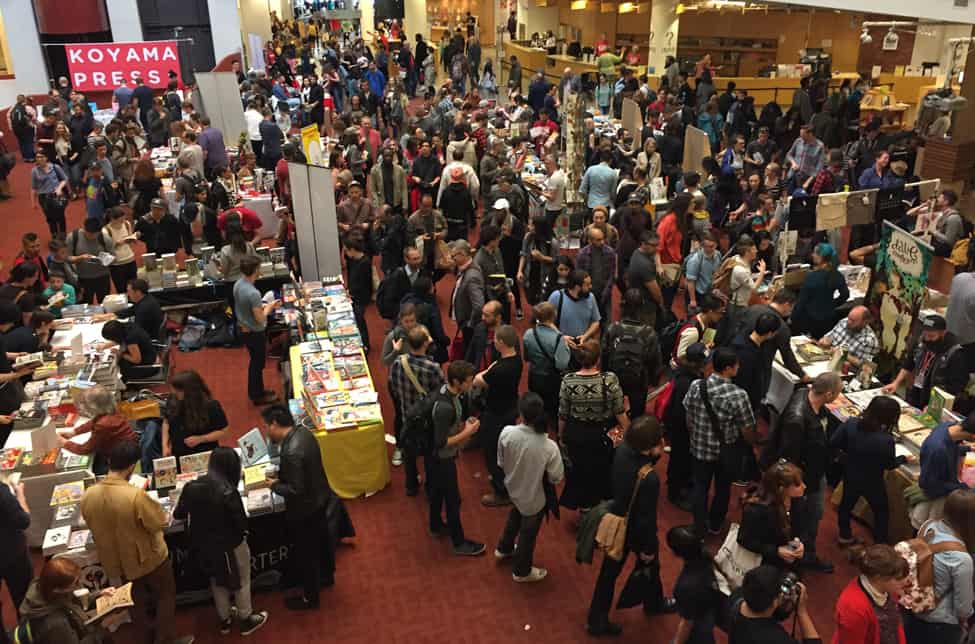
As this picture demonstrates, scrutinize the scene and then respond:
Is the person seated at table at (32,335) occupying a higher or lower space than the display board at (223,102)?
lower

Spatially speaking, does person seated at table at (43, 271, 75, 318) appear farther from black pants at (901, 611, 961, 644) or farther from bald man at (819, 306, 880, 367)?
black pants at (901, 611, 961, 644)

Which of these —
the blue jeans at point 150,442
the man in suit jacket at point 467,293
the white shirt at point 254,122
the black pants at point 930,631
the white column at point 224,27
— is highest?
the white column at point 224,27

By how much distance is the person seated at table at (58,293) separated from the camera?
7.80m

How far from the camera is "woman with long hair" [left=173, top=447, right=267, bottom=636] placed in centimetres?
454

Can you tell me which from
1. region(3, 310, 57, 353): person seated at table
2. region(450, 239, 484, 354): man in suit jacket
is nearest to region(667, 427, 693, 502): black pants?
region(450, 239, 484, 354): man in suit jacket

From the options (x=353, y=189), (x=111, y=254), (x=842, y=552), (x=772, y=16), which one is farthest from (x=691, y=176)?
(x=772, y=16)

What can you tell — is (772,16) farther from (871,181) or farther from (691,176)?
(691,176)

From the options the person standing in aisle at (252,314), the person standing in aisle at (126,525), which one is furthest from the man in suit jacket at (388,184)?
the person standing in aisle at (126,525)

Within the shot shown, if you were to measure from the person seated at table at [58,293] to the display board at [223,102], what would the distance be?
8.19 metres

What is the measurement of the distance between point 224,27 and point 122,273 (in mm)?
14605

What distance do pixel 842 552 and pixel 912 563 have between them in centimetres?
168

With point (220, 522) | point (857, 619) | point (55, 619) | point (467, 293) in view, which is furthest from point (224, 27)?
point (857, 619)

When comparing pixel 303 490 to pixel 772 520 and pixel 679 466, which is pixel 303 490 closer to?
pixel 772 520

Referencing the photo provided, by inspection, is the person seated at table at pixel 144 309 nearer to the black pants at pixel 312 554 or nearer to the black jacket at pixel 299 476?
the black pants at pixel 312 554
